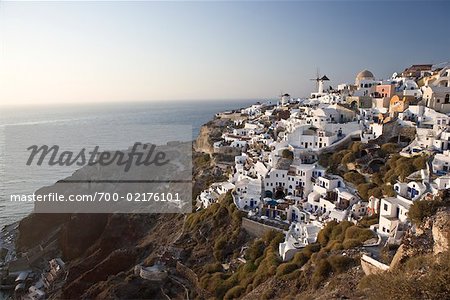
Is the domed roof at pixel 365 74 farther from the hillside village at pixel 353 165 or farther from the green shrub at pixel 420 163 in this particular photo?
the green shrub at pixel 420 163

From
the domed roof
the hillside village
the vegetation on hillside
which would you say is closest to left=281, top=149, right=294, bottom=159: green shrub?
the hillside village

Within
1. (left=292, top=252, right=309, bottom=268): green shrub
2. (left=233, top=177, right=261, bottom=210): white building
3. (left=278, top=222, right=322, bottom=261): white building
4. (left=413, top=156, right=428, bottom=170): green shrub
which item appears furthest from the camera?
(left=233, top=177, right=261, bottom=210): white building

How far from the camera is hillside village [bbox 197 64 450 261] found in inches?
529

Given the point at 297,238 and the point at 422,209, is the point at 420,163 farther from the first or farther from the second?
the point at 297,238

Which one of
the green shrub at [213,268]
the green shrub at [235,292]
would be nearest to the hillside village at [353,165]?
the green shrub at [235,292]

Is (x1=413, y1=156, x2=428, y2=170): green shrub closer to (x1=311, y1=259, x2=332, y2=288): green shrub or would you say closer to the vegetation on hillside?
the vegetation on hillside

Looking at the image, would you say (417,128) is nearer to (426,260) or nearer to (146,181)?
(426,260)

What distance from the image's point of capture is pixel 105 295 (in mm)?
15523

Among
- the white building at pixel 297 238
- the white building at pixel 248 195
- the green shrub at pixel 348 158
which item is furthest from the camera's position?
the white building at pixel 248 195

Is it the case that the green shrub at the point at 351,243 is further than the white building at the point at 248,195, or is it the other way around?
the white building at the point at 248,195

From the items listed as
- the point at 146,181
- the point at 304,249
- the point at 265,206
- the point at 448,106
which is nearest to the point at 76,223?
the point at 146,181

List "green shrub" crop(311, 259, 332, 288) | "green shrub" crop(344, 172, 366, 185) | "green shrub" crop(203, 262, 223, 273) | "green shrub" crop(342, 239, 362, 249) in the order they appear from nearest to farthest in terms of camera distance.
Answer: "green shrub" crop(311, 259, 332, 288), "green shrub" crop(342, 239, 362, 249), "green shrub" crop(203, 262, 223, 273), "green shrub" crop(344, 172, 366, 185)

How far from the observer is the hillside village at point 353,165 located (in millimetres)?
13445

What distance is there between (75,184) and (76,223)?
21.9 feet
